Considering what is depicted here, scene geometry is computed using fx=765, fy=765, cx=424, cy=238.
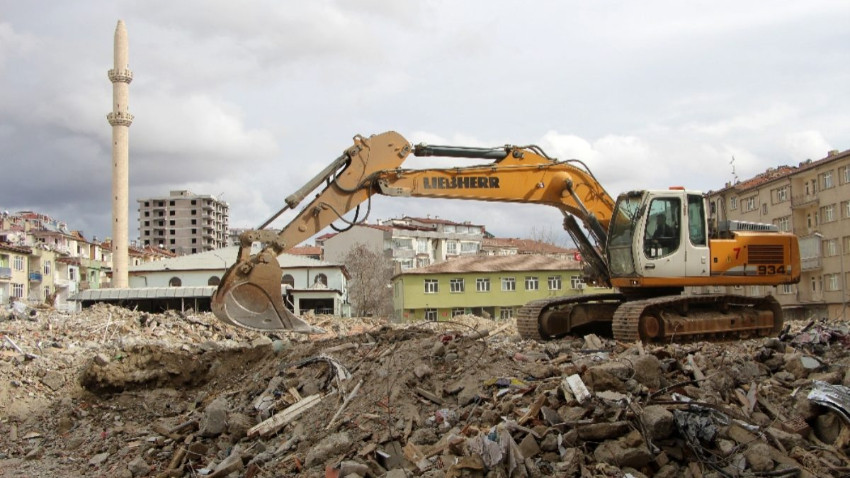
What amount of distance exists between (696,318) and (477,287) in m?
42.7

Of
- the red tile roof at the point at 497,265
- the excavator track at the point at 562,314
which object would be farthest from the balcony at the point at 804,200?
the excavator track at the point at 562,314

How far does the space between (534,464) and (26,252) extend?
69.4 m

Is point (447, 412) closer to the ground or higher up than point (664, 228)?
closer to the ground

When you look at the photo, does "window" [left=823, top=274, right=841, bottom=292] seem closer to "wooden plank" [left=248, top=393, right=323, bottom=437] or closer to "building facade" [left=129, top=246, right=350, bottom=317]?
"building facade" [left=129, top=246, right=350, bottom=317]

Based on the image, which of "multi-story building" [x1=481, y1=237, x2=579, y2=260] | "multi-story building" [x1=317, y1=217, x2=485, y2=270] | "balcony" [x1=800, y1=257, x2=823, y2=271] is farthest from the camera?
"multi-story building" [x1=481, y1=237, x2=579, y2=260]

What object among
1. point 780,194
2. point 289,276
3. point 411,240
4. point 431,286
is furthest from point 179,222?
point 780,194

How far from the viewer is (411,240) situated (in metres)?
87.5

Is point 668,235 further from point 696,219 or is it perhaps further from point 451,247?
point 451,247

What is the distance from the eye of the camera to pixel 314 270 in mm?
54469

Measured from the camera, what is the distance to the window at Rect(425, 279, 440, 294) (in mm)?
54375

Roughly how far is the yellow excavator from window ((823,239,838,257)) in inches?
1452

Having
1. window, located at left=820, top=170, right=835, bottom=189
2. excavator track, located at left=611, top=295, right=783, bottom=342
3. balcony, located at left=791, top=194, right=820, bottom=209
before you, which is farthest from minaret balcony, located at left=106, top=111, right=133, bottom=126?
excavator track, located at left=611, top=295, right=783, bottom=342

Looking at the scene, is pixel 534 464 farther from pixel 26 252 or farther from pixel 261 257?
pixel 26 252

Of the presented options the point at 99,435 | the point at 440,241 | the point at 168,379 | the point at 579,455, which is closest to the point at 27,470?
the point at 99,435
